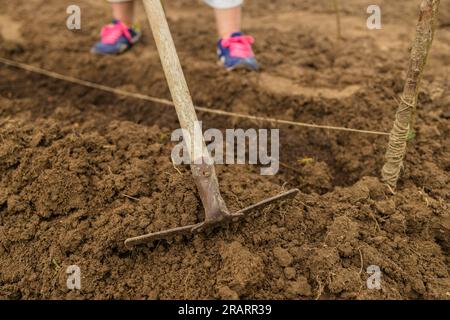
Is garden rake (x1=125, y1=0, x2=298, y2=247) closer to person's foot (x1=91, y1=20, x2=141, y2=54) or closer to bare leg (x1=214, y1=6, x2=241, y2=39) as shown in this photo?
bare leg (x1=214, y1=6, x2=241, y2=39)

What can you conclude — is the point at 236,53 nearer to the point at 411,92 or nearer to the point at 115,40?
the point at 115,40

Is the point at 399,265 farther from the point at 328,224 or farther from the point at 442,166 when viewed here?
the point at 442,166

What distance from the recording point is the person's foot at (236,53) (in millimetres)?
2787

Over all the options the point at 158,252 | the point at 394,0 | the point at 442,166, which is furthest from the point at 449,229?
the point at 394,0

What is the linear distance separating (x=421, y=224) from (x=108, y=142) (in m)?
1.44

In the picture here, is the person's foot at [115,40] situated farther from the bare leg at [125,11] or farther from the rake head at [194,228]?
the rake head at [194,228]

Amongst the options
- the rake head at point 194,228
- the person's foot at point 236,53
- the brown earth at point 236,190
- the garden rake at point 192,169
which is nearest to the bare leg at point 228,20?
the person's foot at point 236,53

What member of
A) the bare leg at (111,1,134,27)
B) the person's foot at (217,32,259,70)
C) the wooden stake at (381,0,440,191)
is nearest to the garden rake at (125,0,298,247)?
the wooden stake at (381,0,440,191)

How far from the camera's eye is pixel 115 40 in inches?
125

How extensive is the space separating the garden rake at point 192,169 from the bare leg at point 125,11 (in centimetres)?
138

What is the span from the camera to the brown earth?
1.61 meters

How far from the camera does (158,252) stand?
1.69 m

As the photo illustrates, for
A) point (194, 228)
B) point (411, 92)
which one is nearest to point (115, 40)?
point (194, 228)

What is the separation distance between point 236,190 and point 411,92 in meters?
0.80
